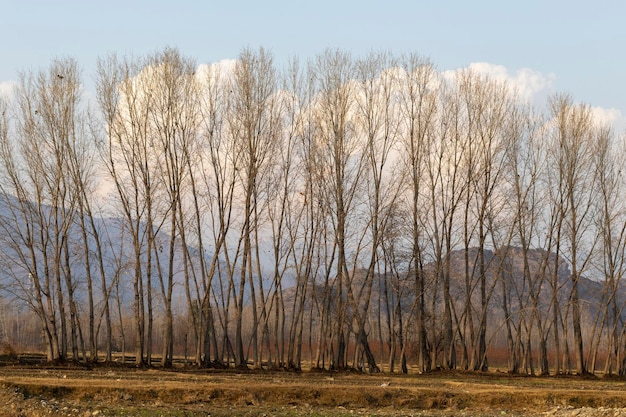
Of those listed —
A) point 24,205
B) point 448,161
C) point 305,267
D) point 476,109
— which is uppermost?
point 476,109

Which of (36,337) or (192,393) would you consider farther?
(36,337)

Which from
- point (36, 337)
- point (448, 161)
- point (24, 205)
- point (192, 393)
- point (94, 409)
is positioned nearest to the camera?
point (94, 409)

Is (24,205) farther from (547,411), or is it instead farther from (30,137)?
(547,411)

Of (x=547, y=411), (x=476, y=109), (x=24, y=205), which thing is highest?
(x=476, y=109)

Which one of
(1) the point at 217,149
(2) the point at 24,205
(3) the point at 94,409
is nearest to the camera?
(3) the point at 94,409

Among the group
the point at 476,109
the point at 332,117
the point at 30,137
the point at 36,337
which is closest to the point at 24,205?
the point at 30,137

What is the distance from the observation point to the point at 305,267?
5181cm

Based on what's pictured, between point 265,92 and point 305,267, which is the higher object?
point 265,92

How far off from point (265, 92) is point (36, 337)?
10416cm

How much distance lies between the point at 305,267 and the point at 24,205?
17224 millimetres

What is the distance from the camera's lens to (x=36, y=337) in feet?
458

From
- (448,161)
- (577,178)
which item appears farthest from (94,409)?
(577,178)

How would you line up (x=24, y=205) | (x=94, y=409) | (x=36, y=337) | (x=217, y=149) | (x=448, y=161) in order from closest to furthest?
(x=94, y=409)
(x=24, y=205)
(x=217, y=149)
(x=448, y=161)
(x=36, y=337)

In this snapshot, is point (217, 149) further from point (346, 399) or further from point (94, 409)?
point (94, 409)
